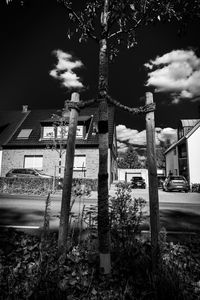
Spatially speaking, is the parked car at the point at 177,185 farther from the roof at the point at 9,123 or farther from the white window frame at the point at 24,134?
the roof at the point at 9,123

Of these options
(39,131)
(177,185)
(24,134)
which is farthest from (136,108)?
(24,134)

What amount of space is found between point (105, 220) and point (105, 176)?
472mm

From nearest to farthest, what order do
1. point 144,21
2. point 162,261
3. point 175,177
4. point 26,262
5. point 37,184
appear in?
point 162,261, point 26,262, point 144,21, point 37,184, point 175,177

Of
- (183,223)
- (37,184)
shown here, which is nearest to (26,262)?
(183,223)

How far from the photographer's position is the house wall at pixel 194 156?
83.9 ft

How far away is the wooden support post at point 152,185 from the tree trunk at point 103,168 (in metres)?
0.55

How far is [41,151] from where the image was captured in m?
24.3

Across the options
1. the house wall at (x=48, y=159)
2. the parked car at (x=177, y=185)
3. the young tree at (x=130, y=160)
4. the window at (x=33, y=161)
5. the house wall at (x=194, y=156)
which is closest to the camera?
the parked car at (x=177, y=185)

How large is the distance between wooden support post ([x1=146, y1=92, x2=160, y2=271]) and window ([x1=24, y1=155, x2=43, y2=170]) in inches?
892

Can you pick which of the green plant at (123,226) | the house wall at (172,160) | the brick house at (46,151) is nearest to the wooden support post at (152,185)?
the green plant at (123,226)

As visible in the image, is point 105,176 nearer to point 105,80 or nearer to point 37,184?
point 105,80

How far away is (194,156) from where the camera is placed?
2588cm

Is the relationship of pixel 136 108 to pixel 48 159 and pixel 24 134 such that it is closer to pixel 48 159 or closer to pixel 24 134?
pixel 48 159

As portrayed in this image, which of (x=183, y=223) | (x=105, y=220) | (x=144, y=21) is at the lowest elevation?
(x=183, y=223)
